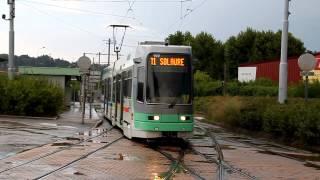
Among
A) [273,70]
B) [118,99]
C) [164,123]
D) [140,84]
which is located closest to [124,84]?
[118,99]

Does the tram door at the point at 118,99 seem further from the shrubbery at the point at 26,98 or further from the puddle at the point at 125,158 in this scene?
the shrubbery at the point at 26,98

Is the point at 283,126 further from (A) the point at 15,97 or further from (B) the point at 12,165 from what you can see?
(A) the point at 15,97

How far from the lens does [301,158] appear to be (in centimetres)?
1892

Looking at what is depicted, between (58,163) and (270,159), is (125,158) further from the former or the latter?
(270,159)

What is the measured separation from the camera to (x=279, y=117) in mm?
25438

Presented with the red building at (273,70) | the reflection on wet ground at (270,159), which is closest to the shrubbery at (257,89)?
the red building at (273,70)

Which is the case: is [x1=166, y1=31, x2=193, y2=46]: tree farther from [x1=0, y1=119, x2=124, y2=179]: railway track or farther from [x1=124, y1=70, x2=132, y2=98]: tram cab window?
[x1=0, y1=119, x2=124, y2=179]: railway track

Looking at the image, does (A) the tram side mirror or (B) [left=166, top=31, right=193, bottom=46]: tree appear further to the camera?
(B) [left=166, top=31, right=193, bottom=46]: tree

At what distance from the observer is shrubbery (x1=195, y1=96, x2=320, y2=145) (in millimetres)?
22719

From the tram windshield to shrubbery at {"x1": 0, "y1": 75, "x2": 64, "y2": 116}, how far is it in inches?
654

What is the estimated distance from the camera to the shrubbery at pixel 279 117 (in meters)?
22.7

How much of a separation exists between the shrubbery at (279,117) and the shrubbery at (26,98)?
1074cm

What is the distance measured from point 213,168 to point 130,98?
8.04 metres

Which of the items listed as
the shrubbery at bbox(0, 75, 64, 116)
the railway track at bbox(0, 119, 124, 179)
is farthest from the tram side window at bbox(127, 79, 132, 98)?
the shrubbery at bbox(0, 75, 64, 116)
